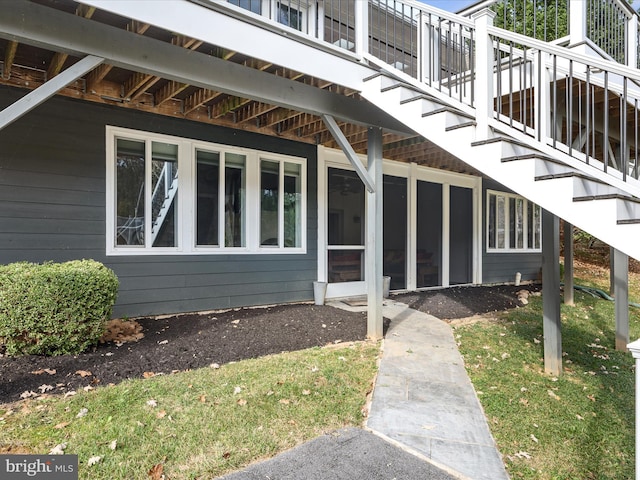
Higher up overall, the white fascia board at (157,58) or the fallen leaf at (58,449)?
the white fascia board at (157,58)

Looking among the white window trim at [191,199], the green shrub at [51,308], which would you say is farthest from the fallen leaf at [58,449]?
the white window trim at [191,199]

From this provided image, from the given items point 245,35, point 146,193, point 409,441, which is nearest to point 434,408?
point 409,441

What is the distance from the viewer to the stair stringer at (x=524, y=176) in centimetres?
234

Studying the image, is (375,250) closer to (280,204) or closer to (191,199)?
(280,204)

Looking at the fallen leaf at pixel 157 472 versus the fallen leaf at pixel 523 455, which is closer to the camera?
the fallen leaf at pixel 157 472

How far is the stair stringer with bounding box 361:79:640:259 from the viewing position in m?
2.34

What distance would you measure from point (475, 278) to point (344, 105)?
6.34 m

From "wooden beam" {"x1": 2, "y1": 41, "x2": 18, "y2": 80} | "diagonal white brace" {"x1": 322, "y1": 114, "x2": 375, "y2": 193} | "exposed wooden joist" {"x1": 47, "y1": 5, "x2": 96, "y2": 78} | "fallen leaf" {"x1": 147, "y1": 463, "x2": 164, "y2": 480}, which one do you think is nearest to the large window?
"diagonal white brace" {"x1": 322, "y1": 114, "x2": 375, "y2": 193}

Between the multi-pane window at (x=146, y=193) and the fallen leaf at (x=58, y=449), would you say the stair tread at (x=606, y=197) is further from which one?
the multi-pane window at (x=146, y=193)

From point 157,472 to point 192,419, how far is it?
1.67 feet

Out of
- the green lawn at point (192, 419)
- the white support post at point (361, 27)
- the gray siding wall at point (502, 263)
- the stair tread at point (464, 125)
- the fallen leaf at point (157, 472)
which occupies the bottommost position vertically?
the fallen leaf at point (157, 472)

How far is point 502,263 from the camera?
9.80 meters

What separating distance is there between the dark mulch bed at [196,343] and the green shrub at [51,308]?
0.13 m

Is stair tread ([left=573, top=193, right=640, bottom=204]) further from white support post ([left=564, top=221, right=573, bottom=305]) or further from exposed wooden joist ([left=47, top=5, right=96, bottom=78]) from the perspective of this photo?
Result: white support post ([left=564, top=221, right=573, bottom=305])
